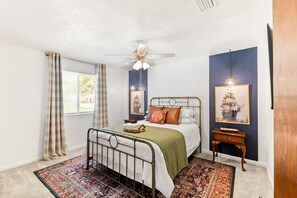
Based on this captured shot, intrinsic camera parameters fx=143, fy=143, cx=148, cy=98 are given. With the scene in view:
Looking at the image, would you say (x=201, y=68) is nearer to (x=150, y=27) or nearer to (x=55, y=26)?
(x=150, y=27)

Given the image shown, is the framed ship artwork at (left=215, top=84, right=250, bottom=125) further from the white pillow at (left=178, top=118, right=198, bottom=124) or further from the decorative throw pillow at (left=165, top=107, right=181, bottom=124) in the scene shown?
the decorative throw pillow at (left=165, top=107, right=181, bottom=124)

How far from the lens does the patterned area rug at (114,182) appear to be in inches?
82.9

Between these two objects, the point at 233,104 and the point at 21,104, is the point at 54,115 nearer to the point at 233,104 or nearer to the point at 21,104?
the point at 21,104

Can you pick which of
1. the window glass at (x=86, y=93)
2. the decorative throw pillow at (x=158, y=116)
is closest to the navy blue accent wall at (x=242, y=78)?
the decorative throw pillow at (x=158, y=116)

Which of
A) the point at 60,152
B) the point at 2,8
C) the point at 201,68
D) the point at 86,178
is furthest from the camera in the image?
the point at 201,68

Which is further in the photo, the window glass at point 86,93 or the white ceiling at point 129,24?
the window glass at point 86,93

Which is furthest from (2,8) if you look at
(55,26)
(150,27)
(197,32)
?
(197,32)

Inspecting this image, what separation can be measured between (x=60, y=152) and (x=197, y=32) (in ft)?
13.0

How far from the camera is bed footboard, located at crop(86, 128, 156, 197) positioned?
2010mm

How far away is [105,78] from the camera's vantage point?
4637 mm

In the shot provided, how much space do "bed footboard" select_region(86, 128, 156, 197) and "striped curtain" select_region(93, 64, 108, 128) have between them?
155cm

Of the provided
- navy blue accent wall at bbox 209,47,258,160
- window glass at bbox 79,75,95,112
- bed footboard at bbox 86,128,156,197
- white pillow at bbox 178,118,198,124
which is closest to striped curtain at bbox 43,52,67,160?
window glass at bbox 79,75,95,112

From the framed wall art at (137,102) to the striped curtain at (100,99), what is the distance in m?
1.04

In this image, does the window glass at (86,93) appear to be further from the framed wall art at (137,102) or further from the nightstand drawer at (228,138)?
the nightstand drawer at (228,138)
